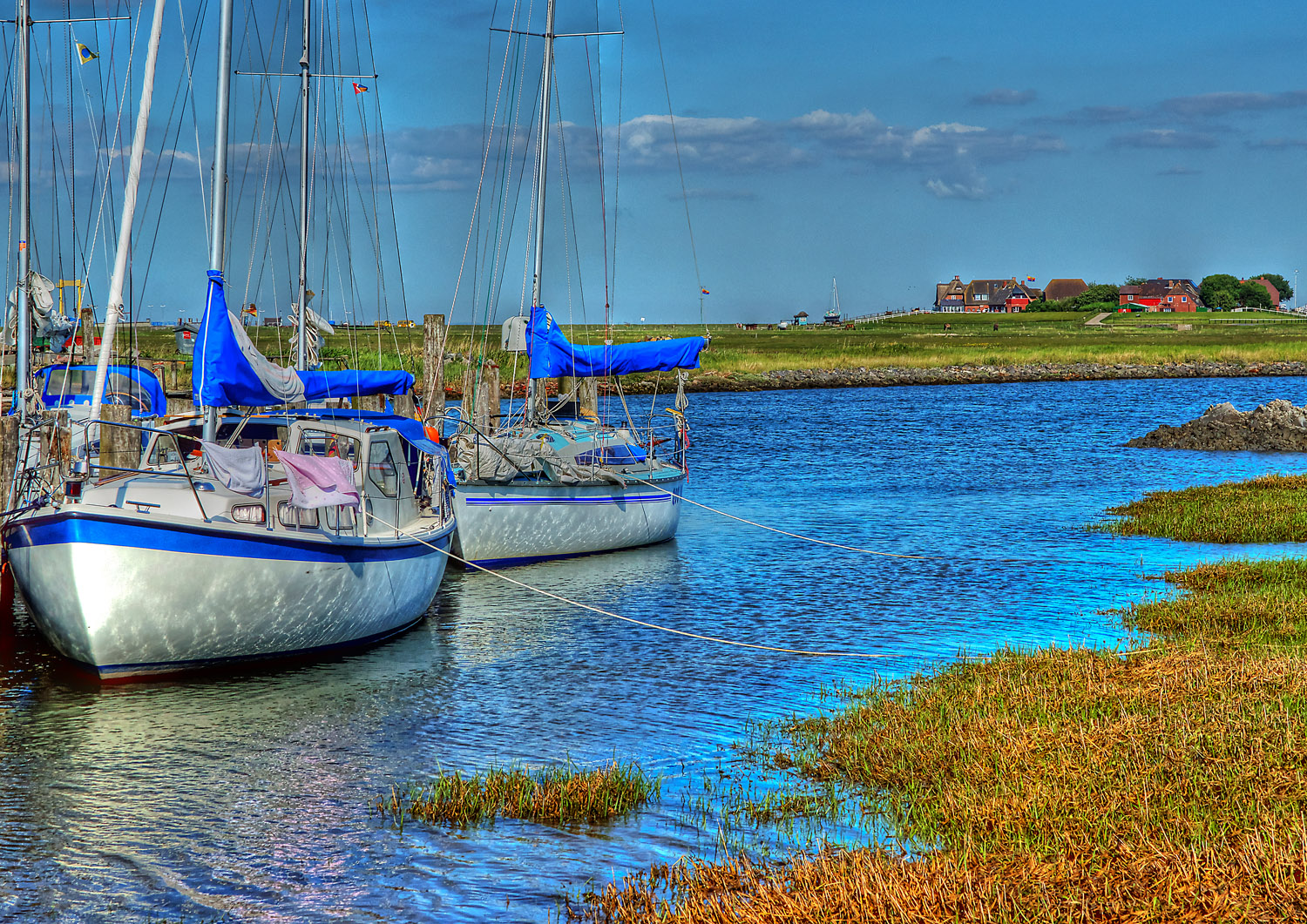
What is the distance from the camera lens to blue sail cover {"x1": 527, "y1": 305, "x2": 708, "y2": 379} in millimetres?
26469

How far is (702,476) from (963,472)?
8827mm

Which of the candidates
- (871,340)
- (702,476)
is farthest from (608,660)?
(871,340)

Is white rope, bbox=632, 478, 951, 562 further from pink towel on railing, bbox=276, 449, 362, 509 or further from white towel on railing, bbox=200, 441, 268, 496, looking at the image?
white towel on railing, bbox=200, 441, 268, 496

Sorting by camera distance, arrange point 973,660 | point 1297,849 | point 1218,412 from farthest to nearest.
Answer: point 1218,412
point 973,660
point 1297,849

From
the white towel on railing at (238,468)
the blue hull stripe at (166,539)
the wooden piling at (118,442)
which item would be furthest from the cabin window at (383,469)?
the wooden piling at (118,442)

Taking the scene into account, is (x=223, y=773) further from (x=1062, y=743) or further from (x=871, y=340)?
(x=871, y=340)

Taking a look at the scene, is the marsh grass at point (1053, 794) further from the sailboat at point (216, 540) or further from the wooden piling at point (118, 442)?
the wooden piling at point (118, 442)

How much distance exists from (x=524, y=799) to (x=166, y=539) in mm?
5713

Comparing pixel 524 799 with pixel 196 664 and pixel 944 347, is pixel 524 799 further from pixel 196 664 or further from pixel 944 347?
pixel 944 347

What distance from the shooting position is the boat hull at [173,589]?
13.7 meters

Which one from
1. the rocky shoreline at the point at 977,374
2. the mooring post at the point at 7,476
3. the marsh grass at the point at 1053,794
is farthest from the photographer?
the rocky shoreline at the point at 977,374

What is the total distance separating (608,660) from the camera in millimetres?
16984

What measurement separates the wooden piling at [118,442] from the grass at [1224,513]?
65.2ft

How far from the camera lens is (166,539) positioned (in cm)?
1385
